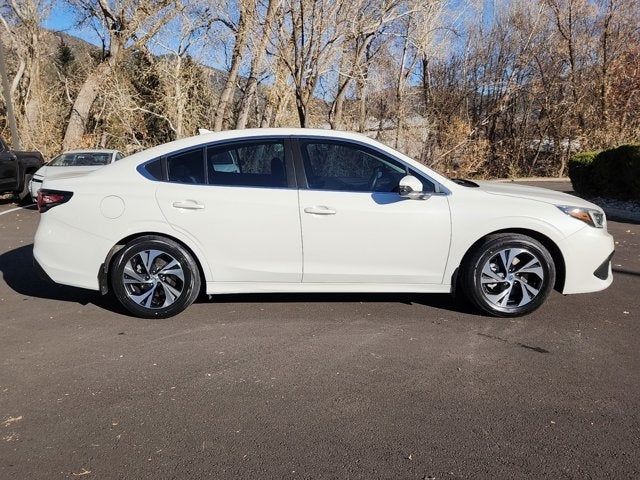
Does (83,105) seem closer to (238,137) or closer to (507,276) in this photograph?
(238,137)

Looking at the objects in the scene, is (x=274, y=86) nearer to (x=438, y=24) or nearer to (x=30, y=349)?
(x=438, y=24)

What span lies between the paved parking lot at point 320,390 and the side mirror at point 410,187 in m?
1.04

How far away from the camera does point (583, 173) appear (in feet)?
41.5

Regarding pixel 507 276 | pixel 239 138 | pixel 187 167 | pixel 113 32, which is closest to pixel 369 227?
pixel 507 276

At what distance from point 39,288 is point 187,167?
7.35 ft

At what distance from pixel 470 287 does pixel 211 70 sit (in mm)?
17803

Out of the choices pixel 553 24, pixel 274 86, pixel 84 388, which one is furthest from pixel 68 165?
pixel 553 24

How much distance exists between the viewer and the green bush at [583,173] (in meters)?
12.5

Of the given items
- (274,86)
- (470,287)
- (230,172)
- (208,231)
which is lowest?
(470,287)

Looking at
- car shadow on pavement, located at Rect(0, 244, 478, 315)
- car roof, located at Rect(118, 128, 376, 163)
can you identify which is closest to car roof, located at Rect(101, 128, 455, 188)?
car roof, located at Rect(118, 128, 376, 163)

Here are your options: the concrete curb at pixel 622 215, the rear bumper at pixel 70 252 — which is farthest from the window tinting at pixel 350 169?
the concrete curb at pixel 622 215

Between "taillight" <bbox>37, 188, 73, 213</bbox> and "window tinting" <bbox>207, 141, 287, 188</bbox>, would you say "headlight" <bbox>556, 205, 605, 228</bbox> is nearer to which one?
"window tinting" <bbox>207, 141, 287, 188</bbox>

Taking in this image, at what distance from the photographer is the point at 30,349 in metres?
4.00

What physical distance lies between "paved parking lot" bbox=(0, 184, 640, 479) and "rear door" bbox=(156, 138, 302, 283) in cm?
48
